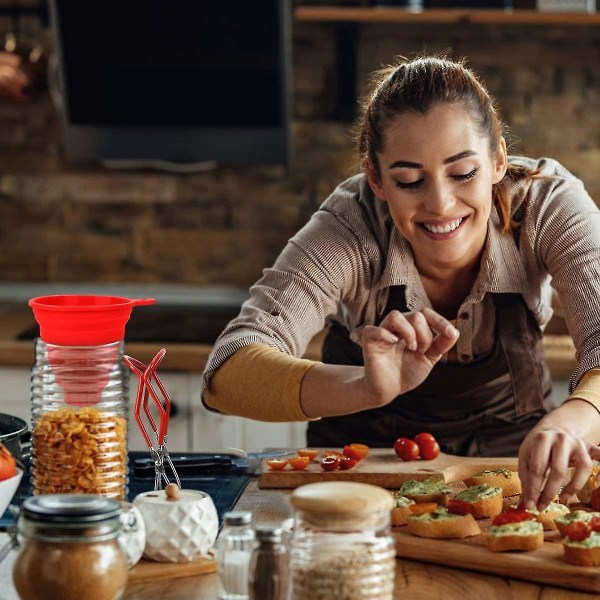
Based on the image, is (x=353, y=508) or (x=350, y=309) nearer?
(x=353, y=508)

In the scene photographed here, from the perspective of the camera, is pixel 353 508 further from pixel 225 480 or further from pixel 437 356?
pixel 225 480

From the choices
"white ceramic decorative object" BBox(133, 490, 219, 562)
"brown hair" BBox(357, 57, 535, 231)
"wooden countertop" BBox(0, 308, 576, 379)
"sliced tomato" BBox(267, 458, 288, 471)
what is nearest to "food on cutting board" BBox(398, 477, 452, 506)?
"sliced tomato" BBox(267, 458, 288, 471)

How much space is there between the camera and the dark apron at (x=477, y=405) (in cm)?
220

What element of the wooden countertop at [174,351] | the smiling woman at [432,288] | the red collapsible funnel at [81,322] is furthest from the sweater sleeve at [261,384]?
the wooden countertop at [174,351]

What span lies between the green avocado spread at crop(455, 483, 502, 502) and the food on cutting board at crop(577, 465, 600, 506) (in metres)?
0.14

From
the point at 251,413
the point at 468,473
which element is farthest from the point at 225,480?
the point at 468,473

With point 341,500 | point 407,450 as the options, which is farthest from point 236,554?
point 407,450

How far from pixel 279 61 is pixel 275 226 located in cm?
57

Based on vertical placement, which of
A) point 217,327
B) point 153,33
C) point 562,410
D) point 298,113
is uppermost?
point 153,33

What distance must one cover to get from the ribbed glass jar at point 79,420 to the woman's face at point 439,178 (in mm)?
606

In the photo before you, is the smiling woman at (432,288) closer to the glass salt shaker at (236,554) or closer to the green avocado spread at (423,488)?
the green avocado spread at (423,488)

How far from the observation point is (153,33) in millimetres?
3480

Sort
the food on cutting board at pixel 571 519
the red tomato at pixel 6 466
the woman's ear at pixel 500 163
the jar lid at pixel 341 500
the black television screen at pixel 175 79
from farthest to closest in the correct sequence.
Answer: the black television screen at pixel 175 79 → the woman's ear at pixel 500 163 → the food on cutting board at pixel 571 519 → the red tomato at pixel 6 466 → the jar lid at pixel 341 500

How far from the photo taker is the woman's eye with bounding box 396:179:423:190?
1945mm
